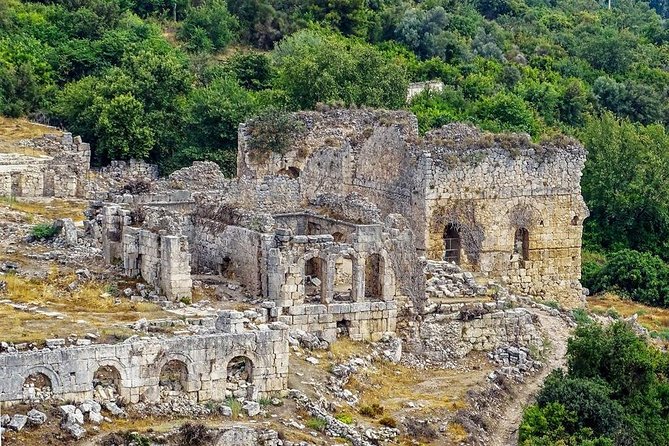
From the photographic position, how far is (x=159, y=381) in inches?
1010

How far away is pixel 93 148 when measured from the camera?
49.8 meters

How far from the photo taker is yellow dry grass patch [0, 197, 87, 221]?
40.7 m

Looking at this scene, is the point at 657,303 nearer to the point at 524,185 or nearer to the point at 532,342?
the point at 524,185

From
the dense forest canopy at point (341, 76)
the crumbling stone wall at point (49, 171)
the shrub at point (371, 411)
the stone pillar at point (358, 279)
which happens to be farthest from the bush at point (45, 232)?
the shrub at point (371, 411)

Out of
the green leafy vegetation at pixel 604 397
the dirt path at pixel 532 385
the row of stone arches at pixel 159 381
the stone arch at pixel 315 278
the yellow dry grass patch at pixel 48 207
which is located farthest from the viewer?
the yellow dry grass patch at pixel 48 207

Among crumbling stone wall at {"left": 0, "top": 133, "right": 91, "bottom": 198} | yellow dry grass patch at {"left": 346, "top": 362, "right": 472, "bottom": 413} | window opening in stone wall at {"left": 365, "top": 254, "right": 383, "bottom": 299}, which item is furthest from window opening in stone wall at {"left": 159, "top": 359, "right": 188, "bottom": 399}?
crumbling stone wall at {"left": 0, "top": 133, "right": 91, "bottom": 198}

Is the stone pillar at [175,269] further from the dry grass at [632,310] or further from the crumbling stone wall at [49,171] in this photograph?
the crumbling stone wall at [49,171]

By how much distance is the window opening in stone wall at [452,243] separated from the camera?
37.8 meters

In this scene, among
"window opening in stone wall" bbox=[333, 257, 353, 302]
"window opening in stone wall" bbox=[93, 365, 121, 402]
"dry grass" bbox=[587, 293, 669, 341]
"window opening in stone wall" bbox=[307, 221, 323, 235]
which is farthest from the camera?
"dry grass" bbox=[587, 293, 669, 341]

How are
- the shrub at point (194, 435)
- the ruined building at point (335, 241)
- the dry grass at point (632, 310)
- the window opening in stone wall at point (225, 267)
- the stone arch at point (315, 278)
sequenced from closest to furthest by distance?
the shrub at point (194, 435) → the ruined building at point (335, 241) → the stone arch at point (315, 278) → the window opening in stone wall at point (225, 267) → the dry grass at point (632, 310)

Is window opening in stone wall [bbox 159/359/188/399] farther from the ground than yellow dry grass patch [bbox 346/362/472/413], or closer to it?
farther from the ground

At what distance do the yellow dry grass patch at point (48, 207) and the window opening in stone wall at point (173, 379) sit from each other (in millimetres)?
14439

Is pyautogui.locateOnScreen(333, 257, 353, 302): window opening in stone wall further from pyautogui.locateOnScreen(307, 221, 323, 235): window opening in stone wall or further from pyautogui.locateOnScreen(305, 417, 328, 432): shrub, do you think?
pyautogui.locateOnScreen(305, 417, 328, 432): shrub

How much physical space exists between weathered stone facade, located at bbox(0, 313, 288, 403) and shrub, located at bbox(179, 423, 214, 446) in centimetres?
125
